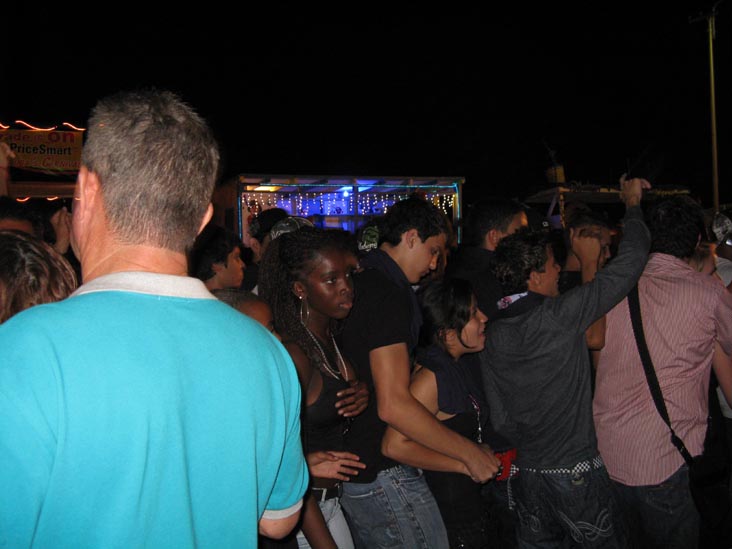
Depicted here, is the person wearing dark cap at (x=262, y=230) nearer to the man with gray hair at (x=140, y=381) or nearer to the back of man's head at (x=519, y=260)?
the back of man's head at (x=519, y=260)

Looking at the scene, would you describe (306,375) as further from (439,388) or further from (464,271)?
(464,271)

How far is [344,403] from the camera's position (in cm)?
278

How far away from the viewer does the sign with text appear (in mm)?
12125

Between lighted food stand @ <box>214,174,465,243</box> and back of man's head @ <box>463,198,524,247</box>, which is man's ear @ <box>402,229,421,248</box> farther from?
lighted food stand @ <box>214,174,465,243</box>

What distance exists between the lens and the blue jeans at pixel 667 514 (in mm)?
3230

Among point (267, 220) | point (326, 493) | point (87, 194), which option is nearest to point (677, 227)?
point (326, 493)

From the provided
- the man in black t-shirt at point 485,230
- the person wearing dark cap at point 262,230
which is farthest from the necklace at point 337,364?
the person wearing dark cap at point 262,230

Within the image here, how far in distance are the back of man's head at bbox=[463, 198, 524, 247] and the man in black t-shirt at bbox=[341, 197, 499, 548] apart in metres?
1.88

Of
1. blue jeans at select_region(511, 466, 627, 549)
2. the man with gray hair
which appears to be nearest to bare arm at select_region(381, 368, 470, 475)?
blue jeans at select_region(511, 466, 627, 549)

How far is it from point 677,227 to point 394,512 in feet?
7.93

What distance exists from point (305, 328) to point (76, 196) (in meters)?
1.85

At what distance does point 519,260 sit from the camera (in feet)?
11.5

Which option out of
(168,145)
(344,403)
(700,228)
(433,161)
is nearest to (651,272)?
(700,228)

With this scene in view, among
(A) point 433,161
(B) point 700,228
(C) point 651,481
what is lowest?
(C) point 651,481
